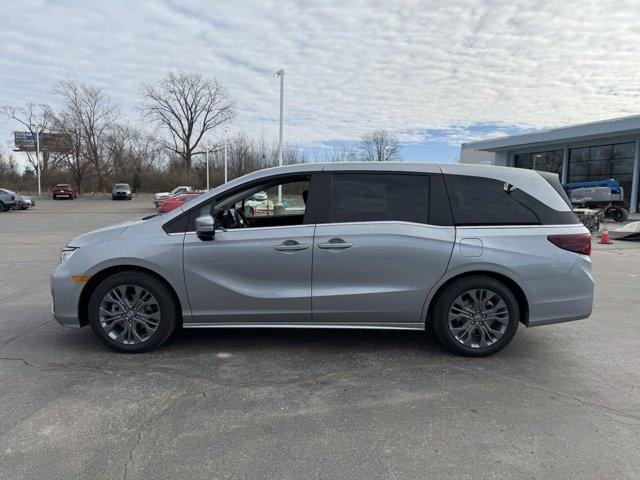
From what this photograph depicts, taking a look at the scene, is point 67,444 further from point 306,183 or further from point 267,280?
point 306,183

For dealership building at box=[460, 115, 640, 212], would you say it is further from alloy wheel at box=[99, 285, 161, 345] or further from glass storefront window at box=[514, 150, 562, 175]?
alloy wheel at box=[99, 285, 161, 345]

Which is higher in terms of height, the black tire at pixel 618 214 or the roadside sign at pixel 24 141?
the roadside sign at pixel 24 141

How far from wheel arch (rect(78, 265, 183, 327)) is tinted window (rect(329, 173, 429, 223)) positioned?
163 centimetres

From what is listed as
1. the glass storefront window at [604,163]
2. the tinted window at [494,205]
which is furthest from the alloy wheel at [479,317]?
the glass storefront window at [604,163]

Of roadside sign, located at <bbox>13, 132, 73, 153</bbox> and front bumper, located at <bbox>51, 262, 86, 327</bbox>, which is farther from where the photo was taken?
roadside sign, located at <bbox>13, 132, 73, 153</bbox>

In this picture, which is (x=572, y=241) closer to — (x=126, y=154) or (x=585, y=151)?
(x=585, y=151)

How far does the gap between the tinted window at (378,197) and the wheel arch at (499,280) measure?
612 millimetres

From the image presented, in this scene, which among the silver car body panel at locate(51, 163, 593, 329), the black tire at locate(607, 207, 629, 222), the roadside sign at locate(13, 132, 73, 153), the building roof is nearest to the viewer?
the silver car body panel at locate(51, 163, 593, 329)

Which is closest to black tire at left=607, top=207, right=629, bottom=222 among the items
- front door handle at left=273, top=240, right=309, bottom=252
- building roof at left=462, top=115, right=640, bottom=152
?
building roof at left=462, top=115, right=640, bottom=152

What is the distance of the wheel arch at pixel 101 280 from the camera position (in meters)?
4.33

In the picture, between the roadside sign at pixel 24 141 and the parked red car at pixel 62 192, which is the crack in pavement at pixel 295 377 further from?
the roadside sign at pixel 24 141

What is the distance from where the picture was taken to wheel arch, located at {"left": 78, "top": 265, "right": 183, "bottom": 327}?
4.33m

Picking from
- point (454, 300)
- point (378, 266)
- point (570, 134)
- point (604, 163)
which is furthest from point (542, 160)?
point (378, 266)

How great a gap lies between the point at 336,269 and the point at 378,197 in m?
0.77
